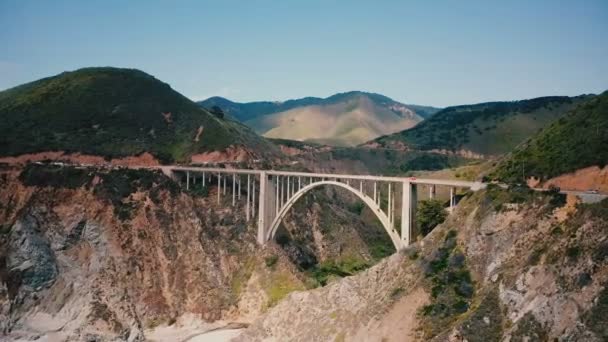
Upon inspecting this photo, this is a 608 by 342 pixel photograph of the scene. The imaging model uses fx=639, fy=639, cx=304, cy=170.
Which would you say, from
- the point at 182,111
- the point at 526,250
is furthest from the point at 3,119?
the point at 526,250

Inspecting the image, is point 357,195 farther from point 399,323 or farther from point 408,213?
point 399,323

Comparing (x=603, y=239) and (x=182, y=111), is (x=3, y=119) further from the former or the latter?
(x=603, y=239)

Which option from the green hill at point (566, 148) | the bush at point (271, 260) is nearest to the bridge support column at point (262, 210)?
the bush at point (271, 260)

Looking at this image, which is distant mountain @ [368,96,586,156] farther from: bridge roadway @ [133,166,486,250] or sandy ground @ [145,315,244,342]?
sandy ground @ [145,315,244,342]

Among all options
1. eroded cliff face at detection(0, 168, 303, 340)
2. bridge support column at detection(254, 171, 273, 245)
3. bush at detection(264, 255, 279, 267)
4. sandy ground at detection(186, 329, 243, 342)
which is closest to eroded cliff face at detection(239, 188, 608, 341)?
sandy ground at detection(186, 329, 243, 342)

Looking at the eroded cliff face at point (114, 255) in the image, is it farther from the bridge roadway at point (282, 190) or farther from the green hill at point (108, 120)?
the green hill at point (108, 120)
